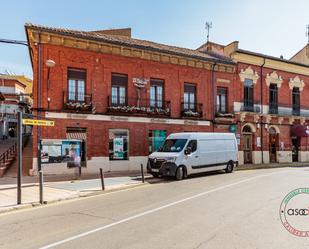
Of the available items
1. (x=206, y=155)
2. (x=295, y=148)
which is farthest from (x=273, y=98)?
(x=206, y=155)

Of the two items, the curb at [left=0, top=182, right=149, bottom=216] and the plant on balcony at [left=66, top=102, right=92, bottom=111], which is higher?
the plant on balcony at [left=66, top=102, right=92, bottom=111]

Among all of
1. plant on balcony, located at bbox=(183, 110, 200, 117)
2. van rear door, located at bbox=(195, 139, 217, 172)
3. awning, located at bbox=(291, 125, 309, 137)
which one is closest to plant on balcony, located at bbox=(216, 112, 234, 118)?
plant on balcony, located at bbox=(183, 110, 200, 117)

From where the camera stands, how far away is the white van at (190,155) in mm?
15772

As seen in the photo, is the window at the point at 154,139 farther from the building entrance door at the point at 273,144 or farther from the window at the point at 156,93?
the building entrance door at the point at 273,144

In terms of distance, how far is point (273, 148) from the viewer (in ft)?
89.3

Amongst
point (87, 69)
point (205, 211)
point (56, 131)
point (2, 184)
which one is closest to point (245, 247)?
point (205, 211)

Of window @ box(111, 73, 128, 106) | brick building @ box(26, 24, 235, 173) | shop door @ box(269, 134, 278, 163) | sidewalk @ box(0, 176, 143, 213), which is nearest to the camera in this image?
sidewalk @ box(0, 176, 143, 213)

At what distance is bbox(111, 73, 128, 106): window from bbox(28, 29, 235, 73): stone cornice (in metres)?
1.49

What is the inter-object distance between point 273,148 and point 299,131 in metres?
2.84

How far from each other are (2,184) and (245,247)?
11.9m

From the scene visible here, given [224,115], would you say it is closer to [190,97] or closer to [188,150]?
[190,97]

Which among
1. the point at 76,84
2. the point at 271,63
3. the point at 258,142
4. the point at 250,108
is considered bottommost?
the point at 258,142

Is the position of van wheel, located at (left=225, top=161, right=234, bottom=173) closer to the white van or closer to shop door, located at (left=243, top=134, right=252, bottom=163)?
the white van

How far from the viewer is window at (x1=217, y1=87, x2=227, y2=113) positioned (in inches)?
958
